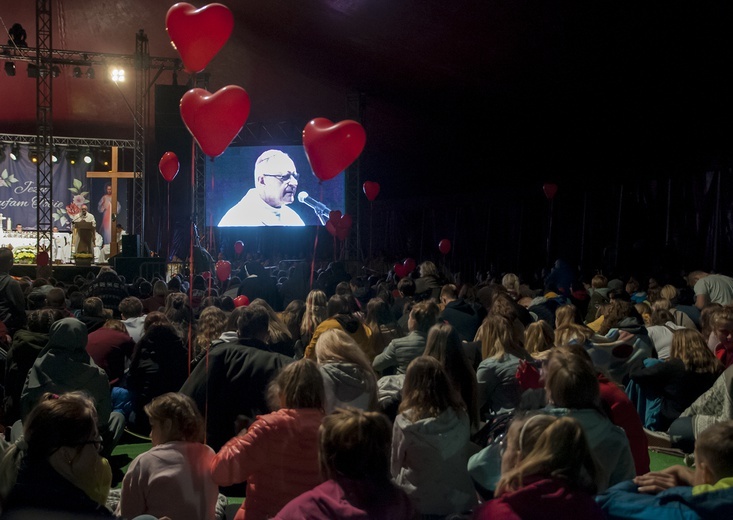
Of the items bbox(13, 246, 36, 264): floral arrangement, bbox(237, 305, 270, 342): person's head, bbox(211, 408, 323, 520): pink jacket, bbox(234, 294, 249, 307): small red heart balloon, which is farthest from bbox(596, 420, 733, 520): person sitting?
bbox(13, 246, 36, 264): floral arrangement

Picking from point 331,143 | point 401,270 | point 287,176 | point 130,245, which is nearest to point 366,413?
point 331,143

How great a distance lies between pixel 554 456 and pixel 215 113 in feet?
14.5

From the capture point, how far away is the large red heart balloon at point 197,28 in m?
5.80

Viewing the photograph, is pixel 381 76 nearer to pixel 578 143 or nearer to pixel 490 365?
pixel 578 143

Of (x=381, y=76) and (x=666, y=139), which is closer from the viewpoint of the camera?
(x=666, y=139)

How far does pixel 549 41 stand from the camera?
36.9 ft

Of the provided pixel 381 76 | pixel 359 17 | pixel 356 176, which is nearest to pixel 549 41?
pixel 359 17

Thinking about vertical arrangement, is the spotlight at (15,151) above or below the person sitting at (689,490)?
above

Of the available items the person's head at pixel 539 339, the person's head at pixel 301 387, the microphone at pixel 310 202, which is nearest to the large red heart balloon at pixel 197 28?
the person's head at pixel 539 339

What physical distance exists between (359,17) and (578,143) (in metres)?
4.80

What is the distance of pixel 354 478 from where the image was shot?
7.04ft

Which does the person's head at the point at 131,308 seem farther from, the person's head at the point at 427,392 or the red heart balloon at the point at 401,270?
the red heart balloon at the point at 401,270

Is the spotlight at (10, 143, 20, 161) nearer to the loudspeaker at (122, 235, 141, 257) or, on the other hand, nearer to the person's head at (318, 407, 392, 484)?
the loudspeaker at (122, 235, 141, 257)

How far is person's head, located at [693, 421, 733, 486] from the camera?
6.95 feet
